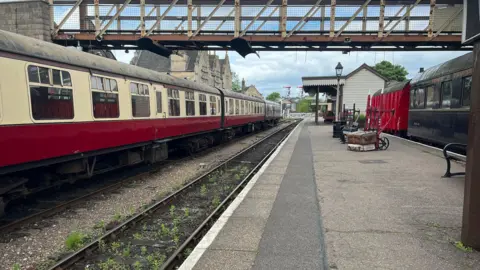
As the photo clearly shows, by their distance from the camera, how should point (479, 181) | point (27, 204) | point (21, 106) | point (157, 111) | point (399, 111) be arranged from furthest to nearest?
point (399, 111), point (157, 111), point (27, 204), point (21, 106), point (479, 181)

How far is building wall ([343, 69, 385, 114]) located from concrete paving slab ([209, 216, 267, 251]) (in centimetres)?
3113

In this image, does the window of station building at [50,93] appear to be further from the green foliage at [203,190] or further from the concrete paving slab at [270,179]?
the concrete paving slab at [270,179]

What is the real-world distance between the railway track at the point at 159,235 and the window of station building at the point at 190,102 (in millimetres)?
4714

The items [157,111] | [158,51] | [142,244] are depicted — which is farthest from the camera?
[158,51]

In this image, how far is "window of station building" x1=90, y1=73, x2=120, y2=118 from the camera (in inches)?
269

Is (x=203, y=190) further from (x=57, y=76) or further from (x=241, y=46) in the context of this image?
(x=241, y=46)

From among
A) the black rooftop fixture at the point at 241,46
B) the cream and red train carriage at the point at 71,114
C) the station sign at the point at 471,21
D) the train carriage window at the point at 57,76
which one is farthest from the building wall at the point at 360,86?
the train carriage window at the point at 57,76

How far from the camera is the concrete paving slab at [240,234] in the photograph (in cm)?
393

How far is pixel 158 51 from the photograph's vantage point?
13383mm

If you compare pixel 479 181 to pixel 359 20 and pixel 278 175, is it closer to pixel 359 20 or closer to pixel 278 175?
pixel 278 175

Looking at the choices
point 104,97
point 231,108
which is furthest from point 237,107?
point 104,97

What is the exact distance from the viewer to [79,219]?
5594mm

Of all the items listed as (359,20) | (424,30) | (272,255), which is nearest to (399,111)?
(424,30)

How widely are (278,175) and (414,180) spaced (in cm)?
322
